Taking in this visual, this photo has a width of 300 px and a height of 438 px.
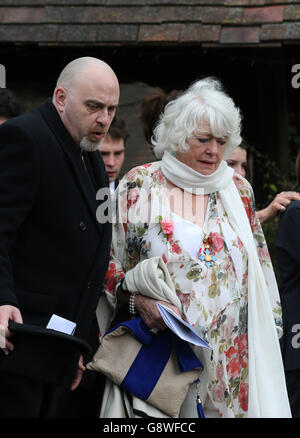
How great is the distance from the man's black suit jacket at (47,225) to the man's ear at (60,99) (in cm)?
3

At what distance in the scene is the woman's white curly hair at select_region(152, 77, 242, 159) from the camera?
3707 mm

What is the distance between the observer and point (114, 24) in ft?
19.9

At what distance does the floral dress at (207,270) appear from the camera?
11.5ft

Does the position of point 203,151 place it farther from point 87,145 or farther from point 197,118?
point 87,145

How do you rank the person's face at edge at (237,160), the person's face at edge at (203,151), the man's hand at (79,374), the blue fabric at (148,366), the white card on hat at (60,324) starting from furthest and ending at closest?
the person's face at edge at (237,160) < the person's face at edge at (203,151) < the blue fabric at (148,366) < the man's hand at (79,374) < the white card on hat at (60,324)

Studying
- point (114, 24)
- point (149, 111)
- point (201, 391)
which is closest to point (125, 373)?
point (201, 391)

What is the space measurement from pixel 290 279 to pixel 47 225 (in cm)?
157

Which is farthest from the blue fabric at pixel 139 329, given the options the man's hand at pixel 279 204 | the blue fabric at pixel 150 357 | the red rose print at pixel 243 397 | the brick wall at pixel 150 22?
the brick wall at pixel 150 22

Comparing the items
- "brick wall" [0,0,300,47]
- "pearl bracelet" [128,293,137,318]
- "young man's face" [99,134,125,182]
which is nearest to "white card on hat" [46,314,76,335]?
"pearl bracelet" [128,293,137,318]

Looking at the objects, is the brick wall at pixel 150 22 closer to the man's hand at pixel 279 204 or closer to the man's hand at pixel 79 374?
the man's hand at pixel 279 204

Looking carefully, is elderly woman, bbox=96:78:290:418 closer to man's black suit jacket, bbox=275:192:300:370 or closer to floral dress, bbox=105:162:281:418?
floral dress, bbox=105:162:281:418

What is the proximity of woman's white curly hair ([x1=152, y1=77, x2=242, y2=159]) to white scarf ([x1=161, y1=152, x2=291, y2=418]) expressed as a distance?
0.38ft

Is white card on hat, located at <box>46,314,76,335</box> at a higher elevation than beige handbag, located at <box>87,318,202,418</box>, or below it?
higher

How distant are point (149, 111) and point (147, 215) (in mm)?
922
